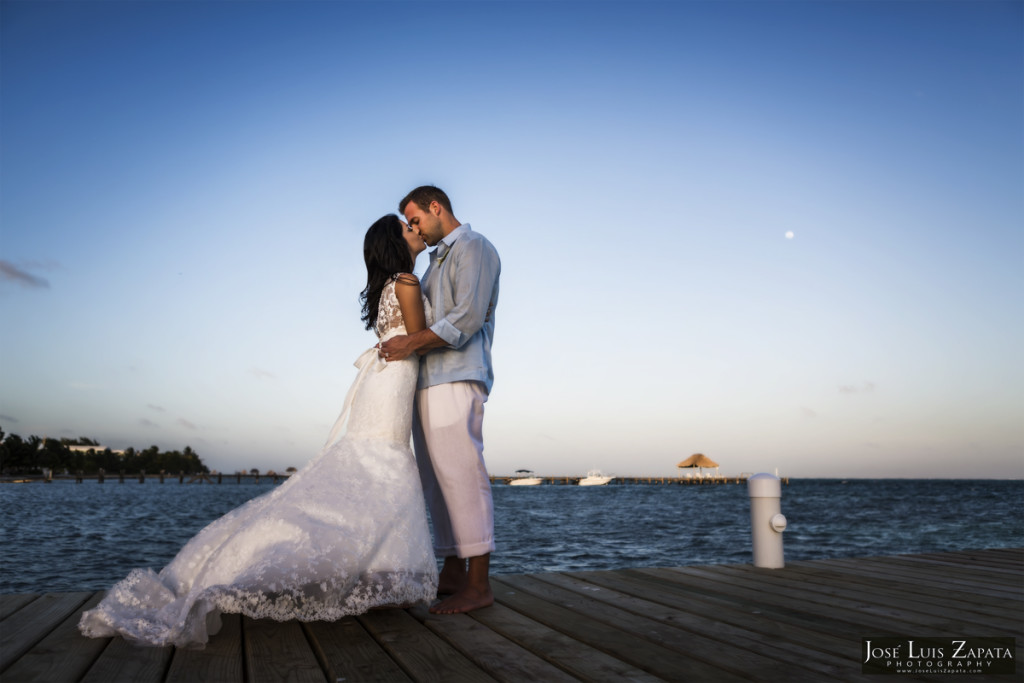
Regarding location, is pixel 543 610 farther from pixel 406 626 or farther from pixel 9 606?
pixel 9 606

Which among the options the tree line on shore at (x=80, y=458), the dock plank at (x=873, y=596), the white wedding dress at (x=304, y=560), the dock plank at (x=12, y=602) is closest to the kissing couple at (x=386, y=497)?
the white wedding dress at (x=304, y=560)

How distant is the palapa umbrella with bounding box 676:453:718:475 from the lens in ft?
275

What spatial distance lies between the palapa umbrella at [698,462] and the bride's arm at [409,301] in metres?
87.5

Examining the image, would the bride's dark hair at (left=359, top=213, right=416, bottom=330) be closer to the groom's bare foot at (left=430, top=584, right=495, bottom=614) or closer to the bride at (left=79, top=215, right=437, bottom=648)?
the bride at (left=79, top=215, right=437, bottom=648)

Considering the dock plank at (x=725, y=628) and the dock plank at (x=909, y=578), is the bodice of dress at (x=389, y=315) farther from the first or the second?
the dock plank at (x=909, y=578)

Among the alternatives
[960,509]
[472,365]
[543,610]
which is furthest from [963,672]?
[960,509]

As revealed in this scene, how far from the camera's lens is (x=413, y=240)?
101 inches

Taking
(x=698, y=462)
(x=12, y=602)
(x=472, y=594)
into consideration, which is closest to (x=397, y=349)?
(x=472, y=594)

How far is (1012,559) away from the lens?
3736 millimetres

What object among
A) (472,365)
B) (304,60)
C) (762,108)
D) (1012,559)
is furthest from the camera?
(762,108)

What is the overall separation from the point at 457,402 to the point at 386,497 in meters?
0.49

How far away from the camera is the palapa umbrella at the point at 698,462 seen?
275 feet

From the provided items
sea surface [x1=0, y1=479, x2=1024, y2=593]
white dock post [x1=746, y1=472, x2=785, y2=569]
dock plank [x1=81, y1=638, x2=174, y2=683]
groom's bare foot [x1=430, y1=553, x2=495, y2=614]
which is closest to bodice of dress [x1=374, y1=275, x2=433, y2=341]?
groom's bare foot [x1=430, y1=553, x2=495, y2=614]

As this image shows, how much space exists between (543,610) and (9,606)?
1933mm
